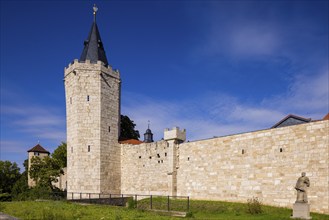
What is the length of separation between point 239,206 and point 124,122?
23.0 meters

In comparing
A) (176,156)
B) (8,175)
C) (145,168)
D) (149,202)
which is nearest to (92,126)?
(145,168)

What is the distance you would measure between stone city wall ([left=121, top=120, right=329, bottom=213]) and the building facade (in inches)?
1.7

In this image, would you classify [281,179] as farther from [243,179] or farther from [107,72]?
[107,72]

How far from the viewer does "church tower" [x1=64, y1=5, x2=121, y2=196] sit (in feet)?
78.7

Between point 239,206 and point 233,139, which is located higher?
point 233,139

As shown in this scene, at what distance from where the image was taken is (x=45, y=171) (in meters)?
34.2

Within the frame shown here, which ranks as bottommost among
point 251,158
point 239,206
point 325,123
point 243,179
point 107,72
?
point 239,206

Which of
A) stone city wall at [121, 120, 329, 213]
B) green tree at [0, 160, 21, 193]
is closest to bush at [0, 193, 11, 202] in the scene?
green tree at [0, 160, 21, 193]

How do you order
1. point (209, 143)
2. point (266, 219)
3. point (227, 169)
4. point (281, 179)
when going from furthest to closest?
1. point (209, 143)
2. point (227, 169)
3. point (281, 179)
4. point (266, 219)

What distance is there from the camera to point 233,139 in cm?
1823

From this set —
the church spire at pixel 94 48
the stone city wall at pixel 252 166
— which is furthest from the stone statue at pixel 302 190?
the church spire at pixel 94 48

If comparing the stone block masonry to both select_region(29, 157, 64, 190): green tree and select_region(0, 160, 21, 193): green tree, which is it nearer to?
select_region(29, 157, 64, 190): green tree

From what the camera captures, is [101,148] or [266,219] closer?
[266,219]

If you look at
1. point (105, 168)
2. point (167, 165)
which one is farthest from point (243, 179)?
point (105, 168)
